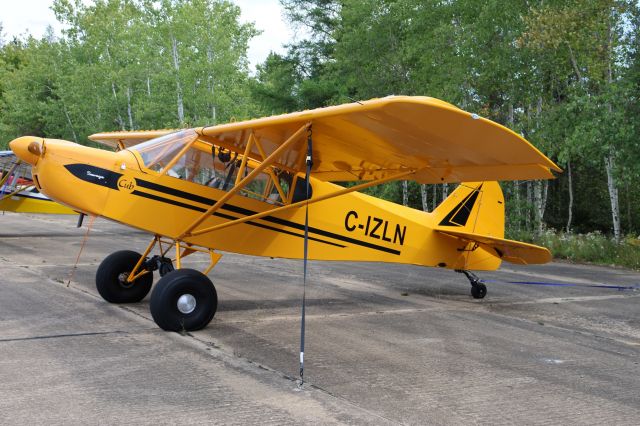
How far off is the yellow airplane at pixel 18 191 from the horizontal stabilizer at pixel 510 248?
12.0 m

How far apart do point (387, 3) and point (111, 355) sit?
2225cm

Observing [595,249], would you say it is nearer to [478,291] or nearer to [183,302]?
[478,291]

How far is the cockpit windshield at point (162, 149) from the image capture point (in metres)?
7.36

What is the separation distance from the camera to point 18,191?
56.6 ft

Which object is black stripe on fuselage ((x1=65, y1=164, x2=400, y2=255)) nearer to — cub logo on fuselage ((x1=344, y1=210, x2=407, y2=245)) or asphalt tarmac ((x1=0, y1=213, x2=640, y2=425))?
cub logo on fuselage ((x1=344, y1=210, x2=407, y2=245))

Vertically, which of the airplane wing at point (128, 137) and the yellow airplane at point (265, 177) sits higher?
the airplane wing at point (128, 137)

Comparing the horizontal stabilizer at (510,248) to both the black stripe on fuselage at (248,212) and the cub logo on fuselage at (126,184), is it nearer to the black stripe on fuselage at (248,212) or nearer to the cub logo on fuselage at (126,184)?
the black stripe on fuselage at (248,212)

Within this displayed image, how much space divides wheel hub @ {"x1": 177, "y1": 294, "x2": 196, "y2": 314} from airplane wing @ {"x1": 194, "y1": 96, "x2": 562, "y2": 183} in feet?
6.50

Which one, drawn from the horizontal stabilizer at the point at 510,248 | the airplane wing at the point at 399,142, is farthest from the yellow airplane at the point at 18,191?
the horizontal stabilizer at the point at 510,248

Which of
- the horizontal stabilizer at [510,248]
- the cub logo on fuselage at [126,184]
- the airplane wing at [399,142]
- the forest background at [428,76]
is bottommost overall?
the horizontal stabilizer at [510,248]

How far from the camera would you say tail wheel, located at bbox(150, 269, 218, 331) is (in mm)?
6418

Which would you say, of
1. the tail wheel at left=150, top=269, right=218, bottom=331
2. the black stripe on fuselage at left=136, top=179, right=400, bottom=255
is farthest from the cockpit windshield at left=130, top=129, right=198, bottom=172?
the tail wheel at left=150, top=269, right=218, bottom=331

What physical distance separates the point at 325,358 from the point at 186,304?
5.70ft

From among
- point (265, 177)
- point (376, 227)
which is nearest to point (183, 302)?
point (265, 177)
